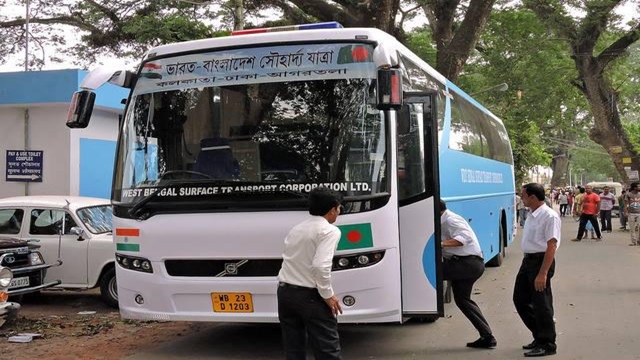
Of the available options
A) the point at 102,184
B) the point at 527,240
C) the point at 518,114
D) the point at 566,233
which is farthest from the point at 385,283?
the point at 518,114

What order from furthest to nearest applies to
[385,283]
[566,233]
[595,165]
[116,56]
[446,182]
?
[595,165] < [566,233] < [116,56] < [446,182] < [385,283]

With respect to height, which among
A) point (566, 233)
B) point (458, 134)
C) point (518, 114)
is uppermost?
point (518, 114)

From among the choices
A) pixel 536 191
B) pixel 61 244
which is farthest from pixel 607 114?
pixel 61 244

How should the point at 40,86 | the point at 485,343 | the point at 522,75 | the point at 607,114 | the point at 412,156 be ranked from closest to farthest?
the point at 412,156, the point at 485,343, the point at 40,86, the point at 522,75, the point at 607,114

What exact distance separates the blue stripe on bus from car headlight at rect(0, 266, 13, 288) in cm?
467

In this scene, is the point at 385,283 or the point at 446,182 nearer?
the point at 385,283

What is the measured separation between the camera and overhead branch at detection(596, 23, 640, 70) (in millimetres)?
25734

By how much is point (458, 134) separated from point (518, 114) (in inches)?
1036

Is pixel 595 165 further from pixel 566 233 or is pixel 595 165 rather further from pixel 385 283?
pixel 385 283

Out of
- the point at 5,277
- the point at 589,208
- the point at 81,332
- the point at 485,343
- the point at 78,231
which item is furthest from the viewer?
the point at 589,208

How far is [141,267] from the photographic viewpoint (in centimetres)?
633

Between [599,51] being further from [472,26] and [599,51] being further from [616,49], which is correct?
[472,26]

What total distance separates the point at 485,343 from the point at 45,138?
11.1 metres

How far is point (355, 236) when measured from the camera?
18.9 ft
